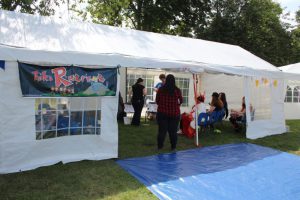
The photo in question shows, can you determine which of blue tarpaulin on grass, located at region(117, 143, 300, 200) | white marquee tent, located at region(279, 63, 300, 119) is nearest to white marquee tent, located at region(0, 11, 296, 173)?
blue tarpaulin on grass, located at region(117, 143, 300, 200)

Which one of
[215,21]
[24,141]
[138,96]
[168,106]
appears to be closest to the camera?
[24,141]

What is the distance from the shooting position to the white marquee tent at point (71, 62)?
14.0 feet

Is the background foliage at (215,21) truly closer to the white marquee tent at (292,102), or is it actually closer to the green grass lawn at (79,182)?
the white marquee tent at (292,102)

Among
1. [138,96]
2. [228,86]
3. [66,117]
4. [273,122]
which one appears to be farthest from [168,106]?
[228,86]

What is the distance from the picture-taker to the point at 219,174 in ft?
15.0

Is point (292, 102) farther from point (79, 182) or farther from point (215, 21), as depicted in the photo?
point (79, 182)

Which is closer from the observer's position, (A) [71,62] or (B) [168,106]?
(A) [71,62]

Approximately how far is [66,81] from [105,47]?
1.22 m

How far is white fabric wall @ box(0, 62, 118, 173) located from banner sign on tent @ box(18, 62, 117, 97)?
144 millimetres

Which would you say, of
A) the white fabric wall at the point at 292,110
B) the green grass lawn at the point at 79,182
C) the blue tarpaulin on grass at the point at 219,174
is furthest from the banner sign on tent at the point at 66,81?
the white fabric wall at the point at 292,110

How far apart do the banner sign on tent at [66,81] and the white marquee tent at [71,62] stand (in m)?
0.11

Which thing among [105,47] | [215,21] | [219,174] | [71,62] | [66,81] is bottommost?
[219,174]

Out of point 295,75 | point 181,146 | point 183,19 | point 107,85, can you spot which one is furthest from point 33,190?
point 183,19

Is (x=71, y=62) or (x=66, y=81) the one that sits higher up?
(x=71, y=62)
